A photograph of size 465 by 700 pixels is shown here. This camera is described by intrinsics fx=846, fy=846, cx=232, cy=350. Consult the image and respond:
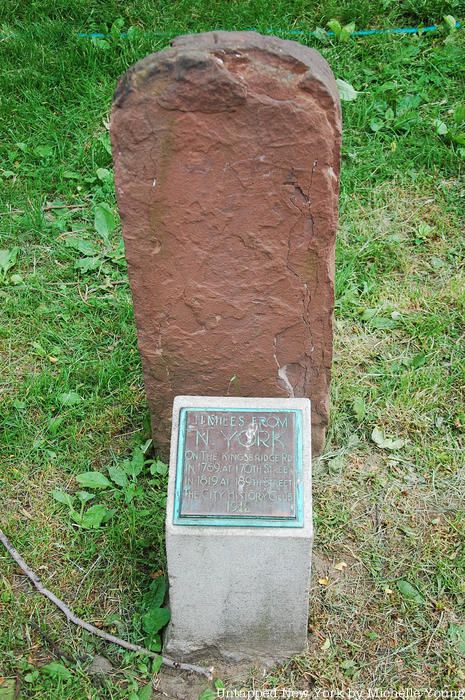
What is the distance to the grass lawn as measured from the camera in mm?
2537

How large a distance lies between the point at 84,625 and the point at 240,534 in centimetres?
68

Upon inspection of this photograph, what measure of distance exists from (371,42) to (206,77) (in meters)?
2.68

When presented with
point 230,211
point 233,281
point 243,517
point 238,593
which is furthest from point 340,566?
point 230,211

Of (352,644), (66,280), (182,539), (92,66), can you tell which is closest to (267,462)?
(182,539)

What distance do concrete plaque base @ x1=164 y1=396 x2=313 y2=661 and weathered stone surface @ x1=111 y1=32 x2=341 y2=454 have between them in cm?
25

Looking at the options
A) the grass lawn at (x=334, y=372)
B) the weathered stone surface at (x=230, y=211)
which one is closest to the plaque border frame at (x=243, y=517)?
the weathered stone surface at (x=230, y=211)

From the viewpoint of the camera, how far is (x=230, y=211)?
2.28m

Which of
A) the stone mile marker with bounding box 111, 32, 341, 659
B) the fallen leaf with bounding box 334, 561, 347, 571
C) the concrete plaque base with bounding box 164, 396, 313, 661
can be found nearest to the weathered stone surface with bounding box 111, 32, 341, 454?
the stone mile marker with bounding box 111, 32, 341, 659

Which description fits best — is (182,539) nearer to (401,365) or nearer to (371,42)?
(401,365)

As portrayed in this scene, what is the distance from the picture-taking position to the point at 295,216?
2301mm

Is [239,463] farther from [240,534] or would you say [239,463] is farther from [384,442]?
[384,442]

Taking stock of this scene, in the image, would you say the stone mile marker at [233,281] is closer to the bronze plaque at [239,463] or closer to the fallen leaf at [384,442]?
the bronze plaque at [239,463]

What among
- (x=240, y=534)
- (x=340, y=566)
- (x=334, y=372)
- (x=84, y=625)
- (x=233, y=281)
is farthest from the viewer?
(x=334, y=372)

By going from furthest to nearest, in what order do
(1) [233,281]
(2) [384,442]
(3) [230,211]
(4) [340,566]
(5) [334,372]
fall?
(5) [334,372], (2) [384,442], (4) [340,566], (1) [233,281], (3) [230,211]
